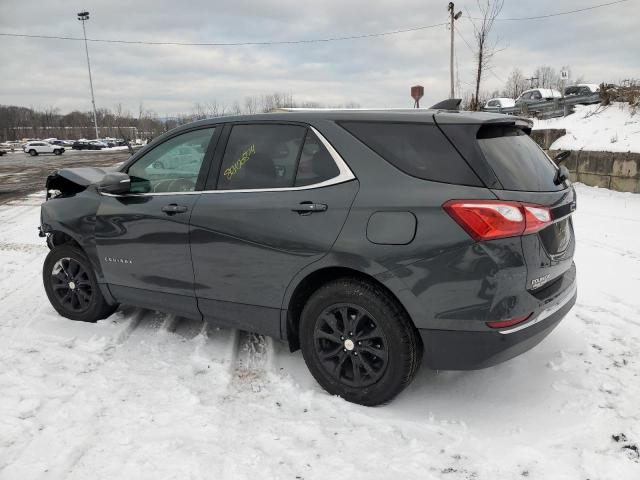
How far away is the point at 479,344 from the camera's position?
8.66 feet

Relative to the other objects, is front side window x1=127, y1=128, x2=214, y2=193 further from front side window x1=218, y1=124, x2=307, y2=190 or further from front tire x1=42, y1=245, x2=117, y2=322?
front tire x1=42, y1=245, x2=117, y2=322

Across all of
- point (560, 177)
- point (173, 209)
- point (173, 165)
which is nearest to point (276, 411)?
point (173, 209)

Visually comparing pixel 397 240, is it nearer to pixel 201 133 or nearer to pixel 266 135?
pixel 266 135

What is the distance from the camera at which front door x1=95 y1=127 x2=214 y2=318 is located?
362cm

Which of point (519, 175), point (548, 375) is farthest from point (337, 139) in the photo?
point (548, 375)

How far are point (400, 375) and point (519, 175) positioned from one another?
1.31 m

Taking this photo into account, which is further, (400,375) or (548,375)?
(548,375)

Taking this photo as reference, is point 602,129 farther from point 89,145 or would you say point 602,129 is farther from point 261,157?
point 89,145

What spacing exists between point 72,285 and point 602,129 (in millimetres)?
12029

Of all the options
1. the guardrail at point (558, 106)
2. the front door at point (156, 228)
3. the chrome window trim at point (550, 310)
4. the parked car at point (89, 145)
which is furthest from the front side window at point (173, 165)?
the parked car at point (89, 145)

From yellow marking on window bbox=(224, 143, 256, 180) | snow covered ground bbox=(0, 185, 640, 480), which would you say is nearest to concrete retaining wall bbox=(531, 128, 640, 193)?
snow covered ground bbox=(0, 185, 640, 480)

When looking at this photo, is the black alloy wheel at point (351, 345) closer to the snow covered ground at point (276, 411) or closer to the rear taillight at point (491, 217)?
the snow covered ground at point (276, 411)

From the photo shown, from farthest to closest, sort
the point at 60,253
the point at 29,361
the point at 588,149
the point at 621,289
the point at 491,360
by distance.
A: the point at 588,149 → the point at 621,289 → the point at 60,253 → the point at 29,361 → the point at 491,360

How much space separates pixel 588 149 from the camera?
11039 millimetres
